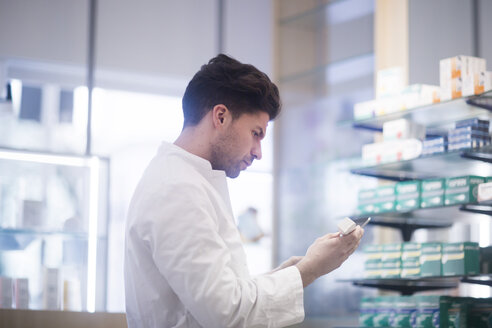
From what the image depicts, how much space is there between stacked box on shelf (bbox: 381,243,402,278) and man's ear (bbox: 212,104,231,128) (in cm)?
164

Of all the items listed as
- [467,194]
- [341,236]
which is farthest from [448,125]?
[341,236]

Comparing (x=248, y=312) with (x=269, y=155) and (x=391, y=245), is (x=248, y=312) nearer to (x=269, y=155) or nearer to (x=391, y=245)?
(x=391, y=245)

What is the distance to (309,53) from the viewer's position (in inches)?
213

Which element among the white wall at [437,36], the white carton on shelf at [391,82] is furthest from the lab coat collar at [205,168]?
Result: the white wall at [437,36]

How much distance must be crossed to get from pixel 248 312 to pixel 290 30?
3902 mm

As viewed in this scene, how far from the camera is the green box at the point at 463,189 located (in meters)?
3.07

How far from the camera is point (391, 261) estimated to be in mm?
3438

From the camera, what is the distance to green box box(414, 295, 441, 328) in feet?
10.2

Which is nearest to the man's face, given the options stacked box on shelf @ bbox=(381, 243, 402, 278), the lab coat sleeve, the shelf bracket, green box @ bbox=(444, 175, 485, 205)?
the lab coat sleeve

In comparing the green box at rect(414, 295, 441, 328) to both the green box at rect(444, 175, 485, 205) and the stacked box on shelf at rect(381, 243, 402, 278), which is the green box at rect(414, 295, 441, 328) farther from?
the green box at rect(444, 175, 485, 205)

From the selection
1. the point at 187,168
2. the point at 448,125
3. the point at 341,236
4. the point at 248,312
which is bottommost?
the point at 248,312

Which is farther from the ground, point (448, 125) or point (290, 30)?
point (290, 30)

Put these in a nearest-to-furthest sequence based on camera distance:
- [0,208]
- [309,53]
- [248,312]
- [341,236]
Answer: [248,312] < [341,236] < [0,208] < [309,53]

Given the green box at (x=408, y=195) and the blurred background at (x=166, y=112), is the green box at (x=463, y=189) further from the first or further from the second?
the blurred background at (x=166, y=112)
